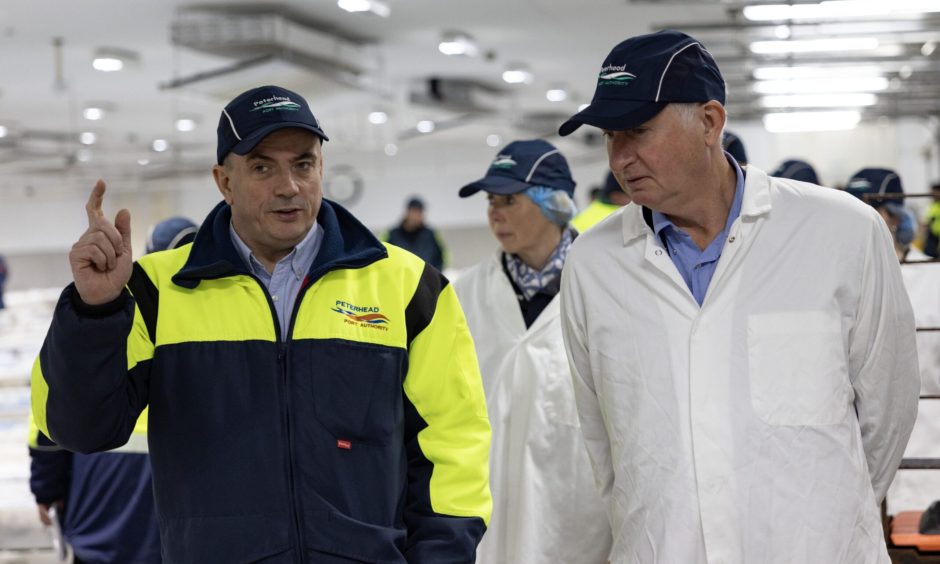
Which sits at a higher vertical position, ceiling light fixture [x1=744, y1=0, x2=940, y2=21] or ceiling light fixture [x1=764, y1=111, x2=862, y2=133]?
ceiling light fixture [x1=744, y1=0, x2=940, y2=21]

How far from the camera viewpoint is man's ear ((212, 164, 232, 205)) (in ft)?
7.28

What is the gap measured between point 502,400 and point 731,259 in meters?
1.30

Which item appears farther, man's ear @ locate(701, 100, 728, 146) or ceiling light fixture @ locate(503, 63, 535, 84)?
ceiling light fixture @ locate(503, 63, 535, 84)

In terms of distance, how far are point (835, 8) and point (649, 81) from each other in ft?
19.1

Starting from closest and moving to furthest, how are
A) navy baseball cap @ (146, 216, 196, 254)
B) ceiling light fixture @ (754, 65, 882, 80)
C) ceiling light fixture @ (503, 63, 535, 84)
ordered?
navy baseball cap @ (146, 216, 196, 254), ceiling light fixture @ (754, 65, 882, 80), ceiling light fixture @ (503, 63, 535, 84)

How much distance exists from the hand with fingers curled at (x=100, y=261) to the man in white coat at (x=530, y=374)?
152 centimetres

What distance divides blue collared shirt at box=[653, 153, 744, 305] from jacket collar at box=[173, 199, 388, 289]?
0.56m

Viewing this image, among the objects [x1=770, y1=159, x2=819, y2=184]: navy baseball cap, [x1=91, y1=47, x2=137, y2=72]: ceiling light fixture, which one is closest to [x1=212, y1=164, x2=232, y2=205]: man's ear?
[x1=770, y1=159, x2=819, y2=184]: navy baseball cap

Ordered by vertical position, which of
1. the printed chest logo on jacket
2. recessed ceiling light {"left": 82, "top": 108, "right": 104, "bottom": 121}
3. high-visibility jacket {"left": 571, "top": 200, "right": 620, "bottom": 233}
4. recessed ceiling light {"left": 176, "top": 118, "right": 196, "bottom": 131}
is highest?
recessed ceiling light {"left": 82, "top": 108, "right": 104, "bottom": 121}

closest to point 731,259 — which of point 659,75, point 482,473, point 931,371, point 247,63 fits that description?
point 659,75

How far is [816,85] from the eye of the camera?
37.0 feet

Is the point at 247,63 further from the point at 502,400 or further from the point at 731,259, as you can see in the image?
the point at 731,259

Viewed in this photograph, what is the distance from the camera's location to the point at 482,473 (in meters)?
2.15

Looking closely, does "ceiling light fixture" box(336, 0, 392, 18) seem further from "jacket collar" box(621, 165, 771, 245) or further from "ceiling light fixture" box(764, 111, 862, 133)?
"jacket collar" box(621, 165, 771, 245)
